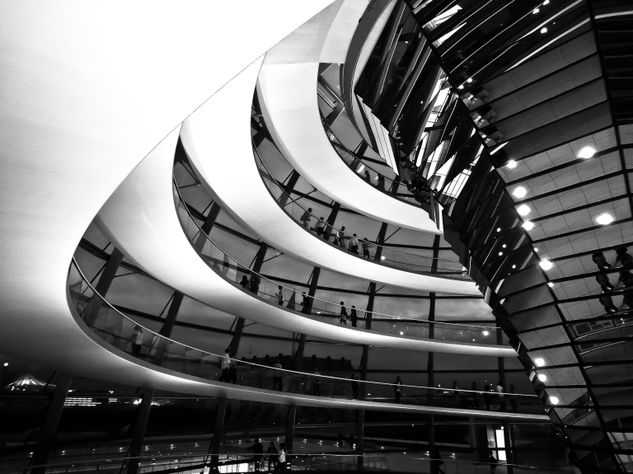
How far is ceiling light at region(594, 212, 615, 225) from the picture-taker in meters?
11.6

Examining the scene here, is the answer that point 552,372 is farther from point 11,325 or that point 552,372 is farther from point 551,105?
point 11,325

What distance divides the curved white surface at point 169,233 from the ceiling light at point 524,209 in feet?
23.1

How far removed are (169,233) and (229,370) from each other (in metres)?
6.77

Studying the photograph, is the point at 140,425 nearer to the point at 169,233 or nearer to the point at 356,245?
the point at 169,233

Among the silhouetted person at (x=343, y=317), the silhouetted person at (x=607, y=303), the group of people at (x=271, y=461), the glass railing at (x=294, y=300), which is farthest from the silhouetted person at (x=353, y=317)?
the silhouetted person at (x=607, y=303)

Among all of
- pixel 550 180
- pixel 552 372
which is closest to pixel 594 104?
pixel 550 180

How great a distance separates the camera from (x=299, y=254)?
943 inches

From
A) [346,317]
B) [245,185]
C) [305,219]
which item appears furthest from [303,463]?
[245,185]

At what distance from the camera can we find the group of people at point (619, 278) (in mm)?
11945

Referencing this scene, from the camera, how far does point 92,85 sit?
517 centimetres

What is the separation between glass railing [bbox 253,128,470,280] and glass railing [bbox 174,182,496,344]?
280 cm

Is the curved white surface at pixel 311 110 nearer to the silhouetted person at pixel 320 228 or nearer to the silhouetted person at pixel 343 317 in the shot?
the silhouetted person at pixel 320 228

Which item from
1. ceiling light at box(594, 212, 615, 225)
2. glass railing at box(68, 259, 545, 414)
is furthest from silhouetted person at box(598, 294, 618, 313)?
glass railing at box(68, 259, 545, 414)

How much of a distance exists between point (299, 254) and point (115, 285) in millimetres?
8375
